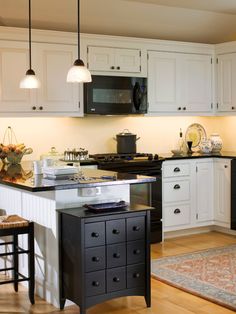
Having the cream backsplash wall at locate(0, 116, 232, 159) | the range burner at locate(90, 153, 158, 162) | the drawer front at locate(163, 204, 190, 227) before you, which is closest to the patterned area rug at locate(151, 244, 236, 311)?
the drawer front at locate(163, 204, 190, 227)

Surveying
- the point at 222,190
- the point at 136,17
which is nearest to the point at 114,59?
the point at 136,17

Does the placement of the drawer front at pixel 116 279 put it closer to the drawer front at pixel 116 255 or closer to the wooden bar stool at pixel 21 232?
the drawer front at pixel 116 255

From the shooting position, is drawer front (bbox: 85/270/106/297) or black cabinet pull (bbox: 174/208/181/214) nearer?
drawer front (bbox: 85/270/106/297)

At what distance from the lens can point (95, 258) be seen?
376 centimetres

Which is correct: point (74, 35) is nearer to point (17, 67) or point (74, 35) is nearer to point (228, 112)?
point (17, 67)

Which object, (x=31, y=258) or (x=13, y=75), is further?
(x=13, y=75)

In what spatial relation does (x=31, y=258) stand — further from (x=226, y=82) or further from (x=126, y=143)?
(x=226, y=82)

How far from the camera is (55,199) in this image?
394 centimetres

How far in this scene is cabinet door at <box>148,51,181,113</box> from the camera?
248 inches

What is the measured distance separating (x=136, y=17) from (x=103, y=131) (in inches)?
53.3

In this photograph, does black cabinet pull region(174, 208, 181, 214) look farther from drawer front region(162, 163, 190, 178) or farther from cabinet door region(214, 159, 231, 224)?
cabinet door region(214, 159, 231, 224)

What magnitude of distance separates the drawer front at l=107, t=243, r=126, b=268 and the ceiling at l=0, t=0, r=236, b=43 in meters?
2.85

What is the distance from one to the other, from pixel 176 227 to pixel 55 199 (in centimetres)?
262

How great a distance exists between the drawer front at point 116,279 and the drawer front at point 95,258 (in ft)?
0.30
